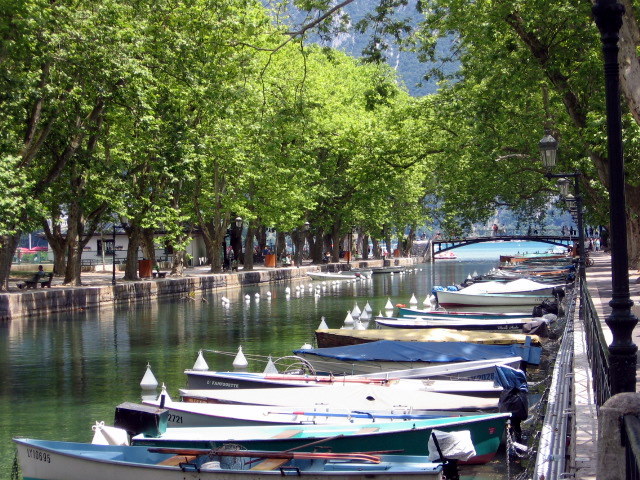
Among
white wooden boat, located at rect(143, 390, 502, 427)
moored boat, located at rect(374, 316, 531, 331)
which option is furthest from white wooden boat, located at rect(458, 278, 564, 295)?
white wooden boat, located at rect(143, 390, 502, 427)

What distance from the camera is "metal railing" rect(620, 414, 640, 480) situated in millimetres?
4242

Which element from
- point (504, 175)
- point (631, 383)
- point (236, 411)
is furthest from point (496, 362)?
point (504, 175)

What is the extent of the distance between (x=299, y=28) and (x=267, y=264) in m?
59.7

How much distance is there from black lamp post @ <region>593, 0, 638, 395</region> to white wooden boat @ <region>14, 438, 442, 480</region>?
3.39 m

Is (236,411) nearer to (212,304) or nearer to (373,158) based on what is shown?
(373,158)

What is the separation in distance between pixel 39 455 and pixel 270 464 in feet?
10.7

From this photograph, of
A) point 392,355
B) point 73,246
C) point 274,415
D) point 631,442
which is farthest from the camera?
point 73,246

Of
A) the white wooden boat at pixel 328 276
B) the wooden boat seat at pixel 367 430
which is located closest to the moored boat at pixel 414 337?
the wooden boat seat at pixel 367 430

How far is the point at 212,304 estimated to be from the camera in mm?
44062

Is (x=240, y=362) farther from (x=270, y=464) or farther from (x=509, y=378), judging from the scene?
(x=270, y=464)

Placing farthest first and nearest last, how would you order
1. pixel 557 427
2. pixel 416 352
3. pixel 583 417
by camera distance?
pixel 416 352 → pixel 557 427 → pixel 583 417

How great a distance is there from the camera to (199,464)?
11.1 meters

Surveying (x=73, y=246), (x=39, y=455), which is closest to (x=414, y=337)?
(x=39, y=455)

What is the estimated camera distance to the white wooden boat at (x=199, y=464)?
1038 cm
